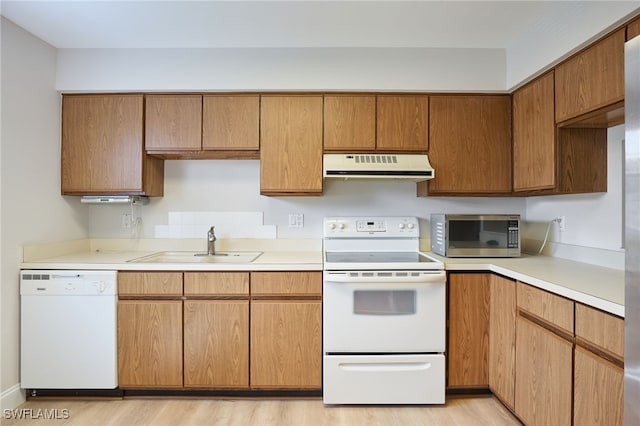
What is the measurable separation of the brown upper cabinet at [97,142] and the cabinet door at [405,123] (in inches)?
70.1

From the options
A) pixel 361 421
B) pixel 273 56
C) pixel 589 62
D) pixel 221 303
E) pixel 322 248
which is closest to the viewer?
pixel 589 62

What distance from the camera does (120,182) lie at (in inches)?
93.0

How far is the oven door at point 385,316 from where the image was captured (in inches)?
78.8

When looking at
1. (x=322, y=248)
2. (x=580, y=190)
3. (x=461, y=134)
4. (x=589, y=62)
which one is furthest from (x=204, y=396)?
(x=589, y=62)


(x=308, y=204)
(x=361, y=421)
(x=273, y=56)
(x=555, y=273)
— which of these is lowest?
(x=361, y=421)

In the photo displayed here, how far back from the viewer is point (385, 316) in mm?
2012

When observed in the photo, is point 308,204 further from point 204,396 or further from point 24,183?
point 24,183

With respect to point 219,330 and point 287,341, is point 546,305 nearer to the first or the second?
point 287,341

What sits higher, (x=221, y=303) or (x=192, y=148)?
(x=192, y=148)

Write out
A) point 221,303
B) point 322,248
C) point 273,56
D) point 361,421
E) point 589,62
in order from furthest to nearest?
point 322,248, point 273,56, point 221,303, point 361,421, point 589,62

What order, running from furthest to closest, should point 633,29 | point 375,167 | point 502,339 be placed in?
point 375,167 → point 502,339 → point 633,29

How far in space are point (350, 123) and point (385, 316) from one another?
1.33 metres

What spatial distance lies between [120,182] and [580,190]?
3021 millimetres

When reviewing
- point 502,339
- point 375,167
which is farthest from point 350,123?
point 502,339
